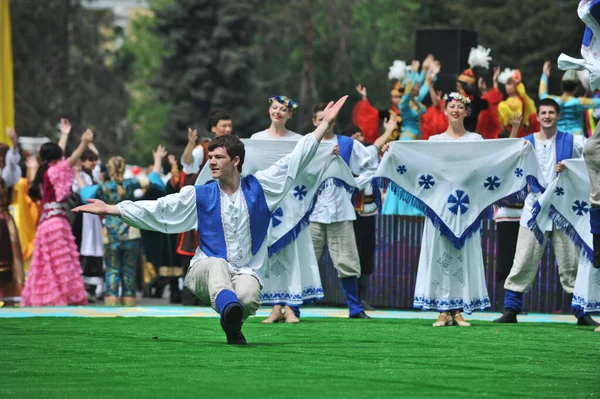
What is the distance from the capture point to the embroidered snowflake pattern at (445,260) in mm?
12680

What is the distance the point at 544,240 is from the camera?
13.4 m

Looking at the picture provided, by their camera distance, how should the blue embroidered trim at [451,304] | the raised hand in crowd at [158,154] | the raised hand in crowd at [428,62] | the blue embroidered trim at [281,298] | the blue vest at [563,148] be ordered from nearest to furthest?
the blue embroidered trim at [451,304], the blue embroidered trim at [281,298], the blue vest at [563,148], the raised hand in crowd at [158,154], the raised hand in crowd at [428,62]

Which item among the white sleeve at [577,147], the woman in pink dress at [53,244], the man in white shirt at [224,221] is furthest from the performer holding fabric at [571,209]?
the woman in pink dress at [53,244]

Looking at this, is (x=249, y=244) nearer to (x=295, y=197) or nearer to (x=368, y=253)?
(x=295, y=197)

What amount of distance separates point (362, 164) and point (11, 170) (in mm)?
4904

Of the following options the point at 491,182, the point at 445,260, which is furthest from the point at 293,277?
the point at 491,182

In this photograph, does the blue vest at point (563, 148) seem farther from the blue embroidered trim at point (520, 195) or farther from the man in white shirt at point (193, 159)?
the man in white shirt at point (193, 159)

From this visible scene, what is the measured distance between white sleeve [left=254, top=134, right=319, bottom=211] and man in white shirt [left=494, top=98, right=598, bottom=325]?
3207 mm

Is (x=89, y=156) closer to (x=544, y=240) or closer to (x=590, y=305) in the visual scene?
(x=544, y=240)

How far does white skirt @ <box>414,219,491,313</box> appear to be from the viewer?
497 inches

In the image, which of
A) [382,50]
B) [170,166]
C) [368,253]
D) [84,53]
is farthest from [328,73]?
[368,253]

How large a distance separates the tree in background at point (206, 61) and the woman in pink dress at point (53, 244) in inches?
1188

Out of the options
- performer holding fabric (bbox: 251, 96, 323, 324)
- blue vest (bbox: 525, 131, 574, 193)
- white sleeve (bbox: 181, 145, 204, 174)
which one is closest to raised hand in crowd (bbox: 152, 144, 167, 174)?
white sleeve (bbox: 181, 145, 204, 174)

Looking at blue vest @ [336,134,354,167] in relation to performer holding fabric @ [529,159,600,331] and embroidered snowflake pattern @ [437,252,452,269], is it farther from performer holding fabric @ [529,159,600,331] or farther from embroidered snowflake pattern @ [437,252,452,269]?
performer holding fabric @ [529,159,600,331]
